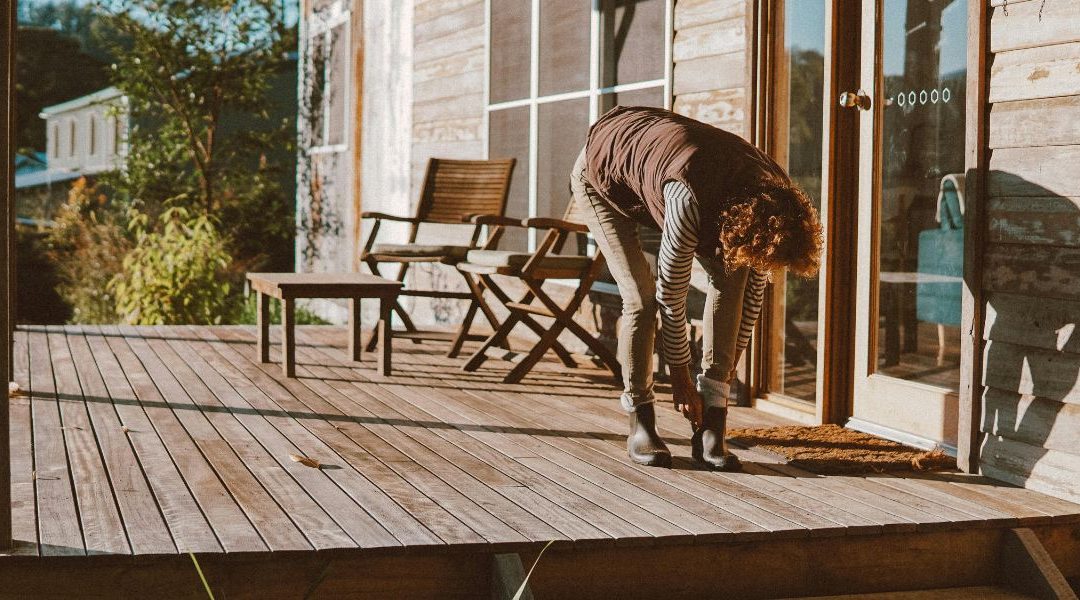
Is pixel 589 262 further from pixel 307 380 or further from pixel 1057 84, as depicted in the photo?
pixel 1057 84

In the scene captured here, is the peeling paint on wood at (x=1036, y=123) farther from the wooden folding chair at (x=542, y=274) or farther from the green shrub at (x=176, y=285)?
the green shrub at (x=176, y=285)

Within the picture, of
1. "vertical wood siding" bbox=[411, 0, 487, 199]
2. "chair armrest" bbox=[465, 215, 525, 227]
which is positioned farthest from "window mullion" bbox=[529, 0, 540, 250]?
"chair armrest" bbox=[465, 215, 525, 227]

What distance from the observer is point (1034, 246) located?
315 centimetres

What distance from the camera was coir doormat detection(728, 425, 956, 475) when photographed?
3.44 metres

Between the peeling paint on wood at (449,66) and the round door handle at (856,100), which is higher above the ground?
the peeling paint on wood at (449,66)

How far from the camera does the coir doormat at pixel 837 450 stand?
3439mm

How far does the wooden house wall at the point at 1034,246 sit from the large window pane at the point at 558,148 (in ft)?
9.15

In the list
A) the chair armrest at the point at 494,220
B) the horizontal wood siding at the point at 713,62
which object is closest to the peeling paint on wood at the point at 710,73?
the horizontal wood siding at the point at 713,62

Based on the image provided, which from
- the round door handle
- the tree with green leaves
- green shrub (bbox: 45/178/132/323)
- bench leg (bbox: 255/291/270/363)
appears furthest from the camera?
the tree with green leaves

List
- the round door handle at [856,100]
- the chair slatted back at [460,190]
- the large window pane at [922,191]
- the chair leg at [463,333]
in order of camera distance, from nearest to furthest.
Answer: the large window pane at [922,191], the round door handle at [856,100], the chair leg at [463,333], the chair slatted back at [460,190]

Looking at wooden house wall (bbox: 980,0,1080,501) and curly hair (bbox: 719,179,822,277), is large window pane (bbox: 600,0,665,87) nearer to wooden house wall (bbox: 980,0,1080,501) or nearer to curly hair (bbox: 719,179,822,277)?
wooden house wall (bbox: 980,0,1080,501)

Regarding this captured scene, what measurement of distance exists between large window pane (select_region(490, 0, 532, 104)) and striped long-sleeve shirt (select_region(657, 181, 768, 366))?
325 cm

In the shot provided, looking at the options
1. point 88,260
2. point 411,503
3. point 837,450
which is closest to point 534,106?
point 837,450

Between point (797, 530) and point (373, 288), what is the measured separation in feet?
8.52
